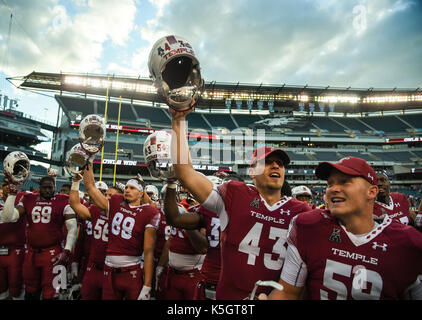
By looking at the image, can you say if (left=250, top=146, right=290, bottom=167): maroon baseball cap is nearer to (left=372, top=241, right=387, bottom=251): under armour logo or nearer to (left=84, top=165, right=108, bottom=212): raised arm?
(left=372, top=241, right=387, bottom=251): under armour logo

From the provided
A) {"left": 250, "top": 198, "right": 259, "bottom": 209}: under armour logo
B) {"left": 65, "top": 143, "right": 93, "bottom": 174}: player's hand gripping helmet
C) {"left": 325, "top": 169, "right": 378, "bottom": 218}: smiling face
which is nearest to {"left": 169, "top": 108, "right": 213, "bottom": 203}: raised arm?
{"left": 250, "top": 198, "right": 259, "bottom": 209}: under armour logo

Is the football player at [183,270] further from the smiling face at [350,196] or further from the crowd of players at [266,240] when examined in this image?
the smiling face at [350,196]

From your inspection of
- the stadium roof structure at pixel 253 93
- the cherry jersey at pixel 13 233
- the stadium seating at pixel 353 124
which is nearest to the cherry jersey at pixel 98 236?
the cherry jersey at pixel 13 233

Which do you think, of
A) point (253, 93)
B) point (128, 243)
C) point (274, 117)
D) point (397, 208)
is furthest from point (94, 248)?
point (274, 117)

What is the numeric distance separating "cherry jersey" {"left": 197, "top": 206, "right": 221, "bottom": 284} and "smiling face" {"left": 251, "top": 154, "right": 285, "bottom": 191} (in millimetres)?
786

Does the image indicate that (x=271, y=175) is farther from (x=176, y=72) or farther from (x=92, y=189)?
(x=92, y=189)

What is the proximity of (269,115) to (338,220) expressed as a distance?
37270 millimetres

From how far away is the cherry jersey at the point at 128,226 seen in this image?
3.50m

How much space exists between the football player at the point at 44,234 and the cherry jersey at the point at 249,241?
10.6ft

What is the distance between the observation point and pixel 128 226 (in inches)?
140

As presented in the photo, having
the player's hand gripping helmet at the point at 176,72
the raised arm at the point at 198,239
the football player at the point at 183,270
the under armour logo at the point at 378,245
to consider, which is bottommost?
the football player at the point at 183,270

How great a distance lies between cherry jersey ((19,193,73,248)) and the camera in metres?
4.11

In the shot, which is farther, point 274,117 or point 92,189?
point 274,117

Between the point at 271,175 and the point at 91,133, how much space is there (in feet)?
8.06
